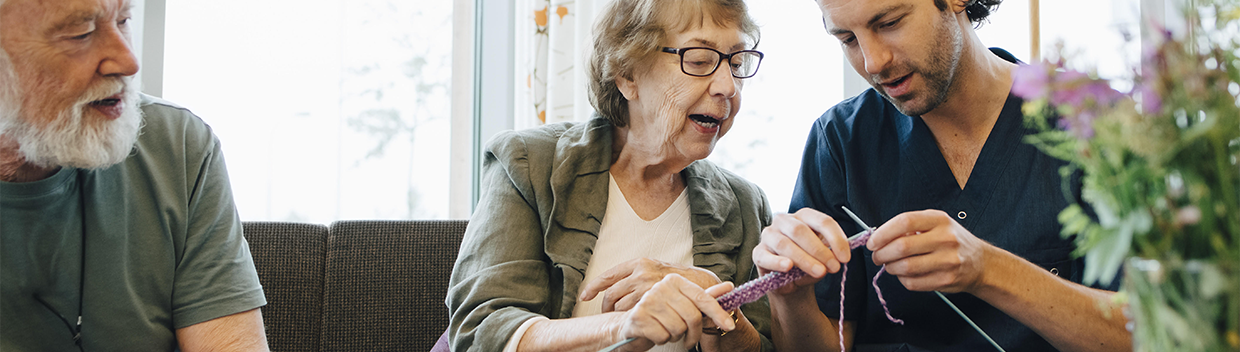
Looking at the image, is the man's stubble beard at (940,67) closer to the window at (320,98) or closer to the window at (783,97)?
the window at (783,97)

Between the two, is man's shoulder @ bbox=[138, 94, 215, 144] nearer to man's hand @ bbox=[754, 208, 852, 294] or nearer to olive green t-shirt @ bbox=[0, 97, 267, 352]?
olive green t-shirt @ bbox=[0, 97, 267, 352]

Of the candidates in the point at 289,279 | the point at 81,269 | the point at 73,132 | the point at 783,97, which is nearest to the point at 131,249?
the point at 81,269

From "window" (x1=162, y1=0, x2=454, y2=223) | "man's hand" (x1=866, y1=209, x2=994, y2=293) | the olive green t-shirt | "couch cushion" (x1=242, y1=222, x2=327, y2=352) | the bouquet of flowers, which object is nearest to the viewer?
the bouquet of flowers

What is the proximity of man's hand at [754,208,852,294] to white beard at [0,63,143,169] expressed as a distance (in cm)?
95

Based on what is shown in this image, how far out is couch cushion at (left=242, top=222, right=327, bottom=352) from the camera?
1.72 meters

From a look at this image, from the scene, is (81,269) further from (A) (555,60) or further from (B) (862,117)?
(A) (555,60)

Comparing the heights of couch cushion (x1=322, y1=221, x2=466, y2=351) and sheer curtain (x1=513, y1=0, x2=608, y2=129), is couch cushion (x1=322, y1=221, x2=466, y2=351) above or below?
below

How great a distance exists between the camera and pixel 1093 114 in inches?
18.6

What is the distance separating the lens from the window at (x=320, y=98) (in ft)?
8.32

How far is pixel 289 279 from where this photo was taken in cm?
175

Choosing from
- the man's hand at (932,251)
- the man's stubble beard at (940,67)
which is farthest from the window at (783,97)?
the man's hand at (932,251)

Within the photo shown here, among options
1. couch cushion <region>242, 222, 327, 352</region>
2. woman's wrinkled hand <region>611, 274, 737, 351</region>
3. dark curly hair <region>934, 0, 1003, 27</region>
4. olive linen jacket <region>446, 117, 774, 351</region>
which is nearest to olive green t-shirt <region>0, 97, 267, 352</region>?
olive linen jacket <region>446, 117, 774, 351</region>

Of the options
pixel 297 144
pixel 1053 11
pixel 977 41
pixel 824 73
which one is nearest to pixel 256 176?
pixel 297 144

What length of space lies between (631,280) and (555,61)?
4.87 feet
